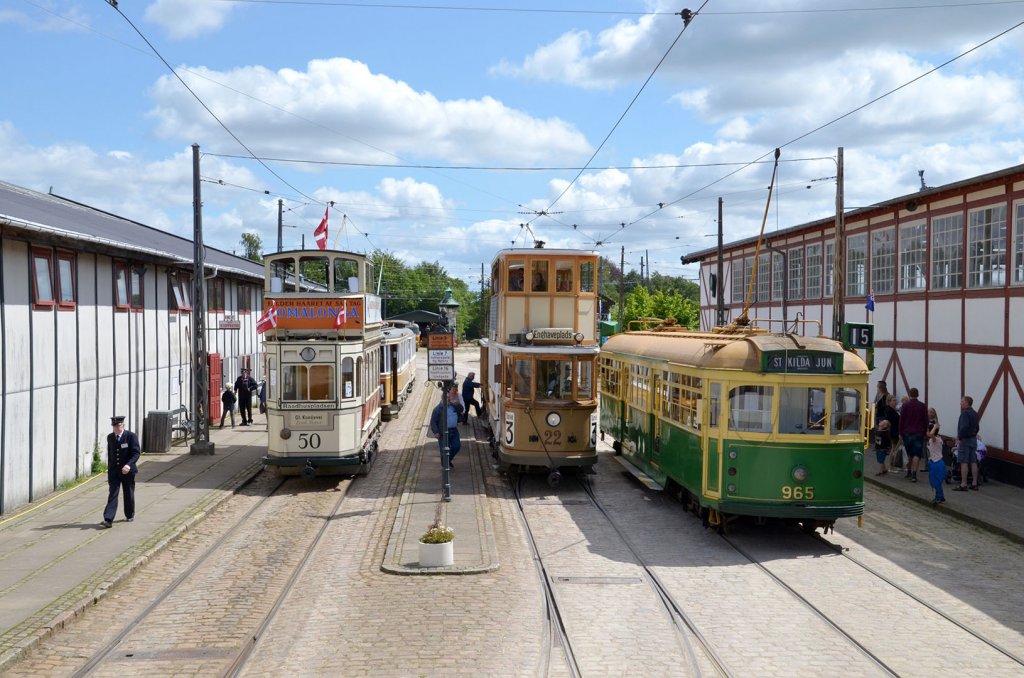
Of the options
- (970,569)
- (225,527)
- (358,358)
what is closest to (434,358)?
(358,358)

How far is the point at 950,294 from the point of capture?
21203mm

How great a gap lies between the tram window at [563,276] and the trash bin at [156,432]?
10.4 meters

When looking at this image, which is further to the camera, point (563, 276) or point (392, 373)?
point (392, 373)

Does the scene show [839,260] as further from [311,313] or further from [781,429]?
[311,313]

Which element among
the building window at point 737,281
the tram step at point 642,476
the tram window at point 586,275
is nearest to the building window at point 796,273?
the building window at point 737,281

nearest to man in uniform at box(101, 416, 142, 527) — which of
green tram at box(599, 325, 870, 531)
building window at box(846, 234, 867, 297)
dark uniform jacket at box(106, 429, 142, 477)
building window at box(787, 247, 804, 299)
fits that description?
dark uniform jacket at box(106, 429, 142, 477)

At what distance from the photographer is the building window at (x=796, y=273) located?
3166cm

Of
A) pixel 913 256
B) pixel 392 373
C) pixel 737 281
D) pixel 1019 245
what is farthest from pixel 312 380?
pixel 737 281

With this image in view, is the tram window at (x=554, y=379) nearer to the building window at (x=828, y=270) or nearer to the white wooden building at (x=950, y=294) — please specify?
the white wooden building at (x=950, y=294)

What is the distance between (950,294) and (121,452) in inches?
695

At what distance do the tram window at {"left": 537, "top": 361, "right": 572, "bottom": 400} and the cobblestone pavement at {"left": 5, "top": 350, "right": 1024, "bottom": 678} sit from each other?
3186 mm

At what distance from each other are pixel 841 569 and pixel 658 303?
142ft

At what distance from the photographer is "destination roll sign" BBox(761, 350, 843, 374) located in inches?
518

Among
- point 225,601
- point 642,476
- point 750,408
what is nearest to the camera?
point 225,601
